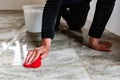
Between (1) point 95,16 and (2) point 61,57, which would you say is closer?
(2) point 61,57

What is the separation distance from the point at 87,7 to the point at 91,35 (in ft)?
1.18

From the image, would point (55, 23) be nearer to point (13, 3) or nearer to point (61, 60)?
point (61, 60)

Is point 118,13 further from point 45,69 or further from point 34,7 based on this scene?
point 45,69

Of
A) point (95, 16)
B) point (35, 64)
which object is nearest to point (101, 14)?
point (95, 16)

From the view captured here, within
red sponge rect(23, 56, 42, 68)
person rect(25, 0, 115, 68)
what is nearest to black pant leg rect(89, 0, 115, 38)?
person rect(25, 0, 115, 68)

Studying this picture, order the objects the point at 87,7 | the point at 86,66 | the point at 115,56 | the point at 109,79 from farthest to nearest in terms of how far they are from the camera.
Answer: the point at 87,7
the point at 115,56
the point at 86,66
the point at 109,79

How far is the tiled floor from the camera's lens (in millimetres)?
904

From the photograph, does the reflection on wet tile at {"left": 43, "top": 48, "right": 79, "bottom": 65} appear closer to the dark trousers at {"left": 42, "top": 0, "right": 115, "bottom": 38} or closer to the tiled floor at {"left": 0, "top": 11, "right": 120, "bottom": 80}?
the tiled floor at {"left": 0, "top": 11, "right": 120, "bottom": 80}

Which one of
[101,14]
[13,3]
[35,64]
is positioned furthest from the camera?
[13,3]

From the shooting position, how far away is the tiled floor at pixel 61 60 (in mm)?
904

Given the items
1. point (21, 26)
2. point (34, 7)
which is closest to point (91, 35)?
point (34, 7)

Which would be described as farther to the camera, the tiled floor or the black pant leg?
the black pant leg

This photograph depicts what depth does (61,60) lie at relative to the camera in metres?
1.06

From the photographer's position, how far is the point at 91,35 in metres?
1.26
